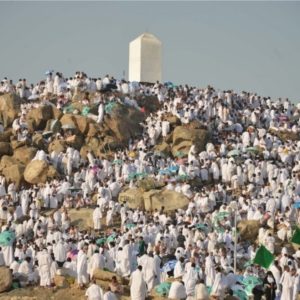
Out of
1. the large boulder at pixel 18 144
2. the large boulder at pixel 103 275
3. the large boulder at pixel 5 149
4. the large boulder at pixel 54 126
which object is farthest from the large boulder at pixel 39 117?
the large boulder at pixel 103 275

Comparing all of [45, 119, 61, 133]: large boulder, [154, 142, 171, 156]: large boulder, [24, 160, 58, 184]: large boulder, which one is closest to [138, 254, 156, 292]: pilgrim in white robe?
[24, 160, 58, 184]: large boulder

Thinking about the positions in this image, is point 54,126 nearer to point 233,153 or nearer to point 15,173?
point 15,173

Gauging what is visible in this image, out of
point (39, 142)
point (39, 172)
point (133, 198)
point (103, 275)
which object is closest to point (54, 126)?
point (39, 142)

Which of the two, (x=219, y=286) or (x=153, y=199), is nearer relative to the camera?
(x=219, y=286)

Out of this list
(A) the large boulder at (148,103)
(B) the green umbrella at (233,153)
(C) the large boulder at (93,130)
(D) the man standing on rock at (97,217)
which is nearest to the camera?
(D) the man standing on rock at (97,217)

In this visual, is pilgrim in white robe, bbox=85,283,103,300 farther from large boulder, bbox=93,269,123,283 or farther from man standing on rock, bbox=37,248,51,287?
man standing on rock, bbox=37,248,51,287

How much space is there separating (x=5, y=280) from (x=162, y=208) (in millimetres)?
10705

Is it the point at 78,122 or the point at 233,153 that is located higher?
the point at 78,122

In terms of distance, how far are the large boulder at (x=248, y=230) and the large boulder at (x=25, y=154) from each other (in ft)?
40.9

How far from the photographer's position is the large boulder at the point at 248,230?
24.9m

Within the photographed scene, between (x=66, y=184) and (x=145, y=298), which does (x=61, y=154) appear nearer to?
(x=66, y=184)

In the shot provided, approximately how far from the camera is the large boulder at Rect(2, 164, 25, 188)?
31.3 m

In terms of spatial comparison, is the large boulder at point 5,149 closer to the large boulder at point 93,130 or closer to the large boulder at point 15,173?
the large boulder at point 15,173

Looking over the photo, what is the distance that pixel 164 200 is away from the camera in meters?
28.2
